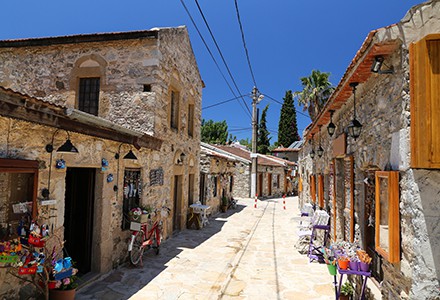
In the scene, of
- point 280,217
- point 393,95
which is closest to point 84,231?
point 393,95

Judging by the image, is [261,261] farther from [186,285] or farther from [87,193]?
[87,193]

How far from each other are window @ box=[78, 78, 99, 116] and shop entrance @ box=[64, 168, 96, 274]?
9.41ft

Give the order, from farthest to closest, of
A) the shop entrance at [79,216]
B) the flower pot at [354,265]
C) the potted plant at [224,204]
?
the potted plant at [224,204]
the shop entrance at [79,216]
the flower pot at [354,265]

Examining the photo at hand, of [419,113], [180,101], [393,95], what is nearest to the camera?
[419,113]

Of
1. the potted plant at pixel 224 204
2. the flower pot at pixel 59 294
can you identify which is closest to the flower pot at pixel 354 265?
the flower pot at pixel 59 294

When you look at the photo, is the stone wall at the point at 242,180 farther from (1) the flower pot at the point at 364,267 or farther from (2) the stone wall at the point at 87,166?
(1) the flower pot at the point at 364,267

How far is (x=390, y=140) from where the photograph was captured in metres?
3.58

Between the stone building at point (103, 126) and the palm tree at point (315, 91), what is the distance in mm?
15160

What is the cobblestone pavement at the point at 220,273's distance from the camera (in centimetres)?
541

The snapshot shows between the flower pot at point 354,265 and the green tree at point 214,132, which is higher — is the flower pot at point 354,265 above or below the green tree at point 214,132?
below

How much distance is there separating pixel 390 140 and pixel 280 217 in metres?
11.9

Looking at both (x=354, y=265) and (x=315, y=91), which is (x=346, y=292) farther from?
(x=315, y=91)

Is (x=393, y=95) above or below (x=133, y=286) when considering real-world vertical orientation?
above

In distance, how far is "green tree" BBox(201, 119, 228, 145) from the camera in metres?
40.5
